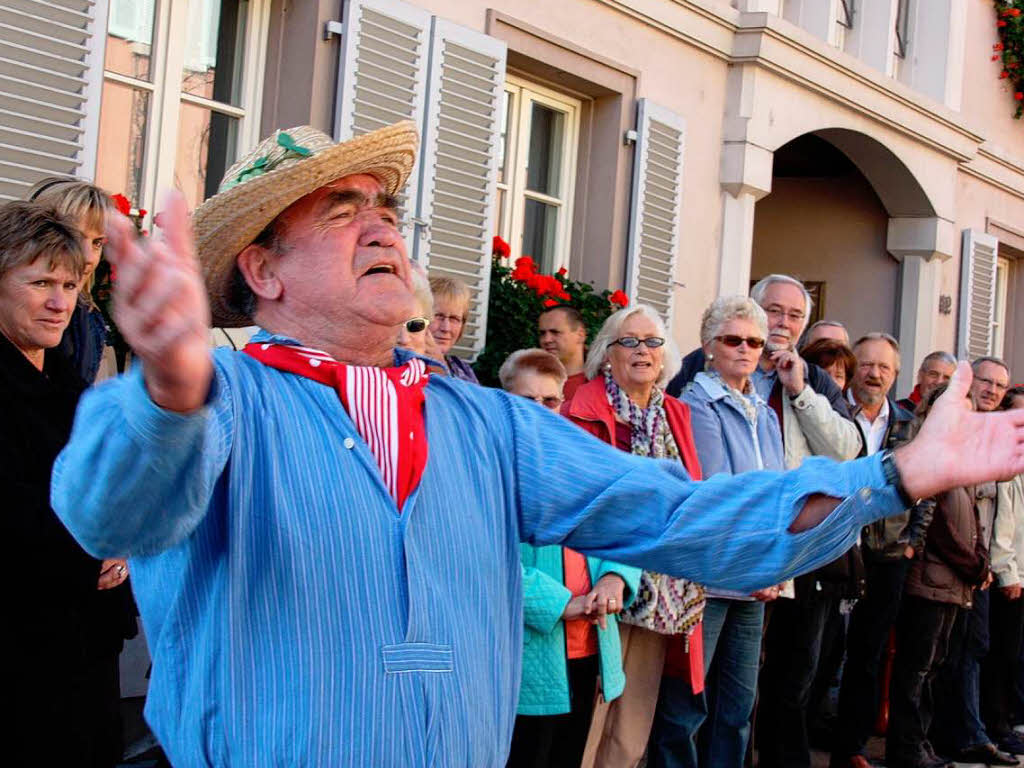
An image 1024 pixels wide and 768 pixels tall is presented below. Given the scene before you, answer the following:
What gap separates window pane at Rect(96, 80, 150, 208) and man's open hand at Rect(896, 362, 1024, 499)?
472 centimetres

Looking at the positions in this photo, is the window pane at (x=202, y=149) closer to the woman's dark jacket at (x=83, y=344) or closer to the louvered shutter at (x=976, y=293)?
the woman's dark jacket at (x=83, y=344)

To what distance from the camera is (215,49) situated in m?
6.52

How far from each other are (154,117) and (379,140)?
4013mm

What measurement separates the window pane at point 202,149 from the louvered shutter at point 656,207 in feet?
9.54

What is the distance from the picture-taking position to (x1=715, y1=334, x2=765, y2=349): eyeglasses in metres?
5.85

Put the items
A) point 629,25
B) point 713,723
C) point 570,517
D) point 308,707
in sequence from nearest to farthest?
point 308,707 < point 570,517 < point 713,723 < point 629,25

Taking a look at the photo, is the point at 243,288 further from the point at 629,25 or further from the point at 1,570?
the point at 629,25

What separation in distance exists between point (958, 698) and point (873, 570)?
4.46ft

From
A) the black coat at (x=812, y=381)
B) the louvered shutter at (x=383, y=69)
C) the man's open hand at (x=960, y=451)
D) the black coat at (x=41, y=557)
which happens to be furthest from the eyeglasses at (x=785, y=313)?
the man's open hand at (x=960, y=451)

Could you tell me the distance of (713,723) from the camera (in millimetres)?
5746

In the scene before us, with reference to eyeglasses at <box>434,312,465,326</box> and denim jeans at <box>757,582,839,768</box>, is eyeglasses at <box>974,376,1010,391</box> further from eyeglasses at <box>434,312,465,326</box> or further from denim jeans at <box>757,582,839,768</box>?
eyeglasses at <box>434,312,465,326</box>

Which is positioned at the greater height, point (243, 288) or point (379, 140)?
point (379, 140)

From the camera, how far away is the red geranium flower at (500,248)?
299 inches

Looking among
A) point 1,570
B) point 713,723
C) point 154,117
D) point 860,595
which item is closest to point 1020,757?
point 860,595
